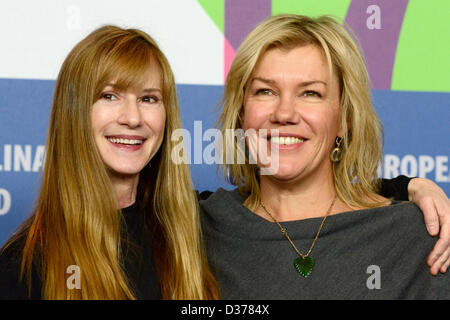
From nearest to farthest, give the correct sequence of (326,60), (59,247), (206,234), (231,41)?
(59,247) < (326,60) < (206,234) < (231,41)

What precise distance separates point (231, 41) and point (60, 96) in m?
0.94

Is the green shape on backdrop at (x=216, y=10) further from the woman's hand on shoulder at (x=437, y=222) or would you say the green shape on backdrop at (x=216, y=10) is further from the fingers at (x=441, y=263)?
the fingers at (x=441, y=263)

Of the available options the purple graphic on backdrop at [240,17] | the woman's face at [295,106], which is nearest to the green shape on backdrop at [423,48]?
the purple graphic on backdrop at [240,17]

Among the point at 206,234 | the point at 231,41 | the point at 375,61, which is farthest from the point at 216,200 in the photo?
the point at 375,61

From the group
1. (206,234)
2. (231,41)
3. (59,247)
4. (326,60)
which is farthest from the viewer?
(231,41)

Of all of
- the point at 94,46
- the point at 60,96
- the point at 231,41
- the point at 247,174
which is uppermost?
the point at 231,41

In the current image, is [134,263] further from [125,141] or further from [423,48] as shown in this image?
[423,48]

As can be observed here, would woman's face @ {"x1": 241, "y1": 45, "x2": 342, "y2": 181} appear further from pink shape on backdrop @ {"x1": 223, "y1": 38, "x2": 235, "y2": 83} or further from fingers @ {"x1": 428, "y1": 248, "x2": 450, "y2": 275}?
pink shape on backdrop @ {"x1": 223, "y1": 38, "x2": 235, "y2": 83}

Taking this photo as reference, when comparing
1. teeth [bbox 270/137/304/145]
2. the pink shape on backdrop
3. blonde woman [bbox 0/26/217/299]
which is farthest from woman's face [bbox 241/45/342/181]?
the pink shape on backdrop

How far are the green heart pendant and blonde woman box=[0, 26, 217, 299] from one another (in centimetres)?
20

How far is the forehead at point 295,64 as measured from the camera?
1.51 meters

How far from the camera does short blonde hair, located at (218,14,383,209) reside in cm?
155
